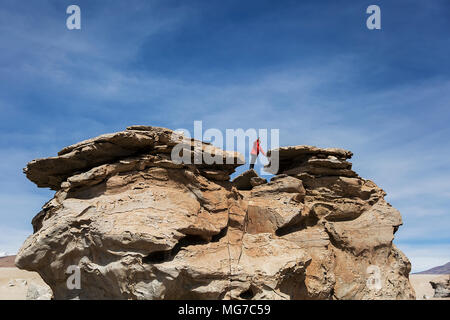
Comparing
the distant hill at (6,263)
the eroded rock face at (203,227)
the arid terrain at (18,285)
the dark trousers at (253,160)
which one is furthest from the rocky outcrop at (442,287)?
the distant hill at (6,263)

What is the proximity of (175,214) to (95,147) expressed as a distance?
3.71 m

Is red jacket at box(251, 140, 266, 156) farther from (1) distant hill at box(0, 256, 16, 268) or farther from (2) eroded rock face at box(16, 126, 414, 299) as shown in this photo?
(1) distant hill at box(0, 256, 16, 268)

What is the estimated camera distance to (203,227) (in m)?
13.3

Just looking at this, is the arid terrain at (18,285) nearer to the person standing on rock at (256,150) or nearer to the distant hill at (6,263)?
the person standing on rock at (256,150)

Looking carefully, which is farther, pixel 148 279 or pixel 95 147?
pixel 95 147

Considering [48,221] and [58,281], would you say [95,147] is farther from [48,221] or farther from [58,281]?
[58,281]

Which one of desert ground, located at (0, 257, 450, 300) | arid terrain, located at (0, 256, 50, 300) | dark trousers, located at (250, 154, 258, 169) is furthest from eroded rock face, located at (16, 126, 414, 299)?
desert ground, located at (0, 257, 450, 300)

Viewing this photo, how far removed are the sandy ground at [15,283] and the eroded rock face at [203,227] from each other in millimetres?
13702

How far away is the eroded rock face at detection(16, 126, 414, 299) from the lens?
1208cm

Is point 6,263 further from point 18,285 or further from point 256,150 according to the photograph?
point 256,150

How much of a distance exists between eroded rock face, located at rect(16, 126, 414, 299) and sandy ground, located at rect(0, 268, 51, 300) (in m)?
13.7

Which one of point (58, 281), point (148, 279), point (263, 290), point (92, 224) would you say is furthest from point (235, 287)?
point (58, 281)
